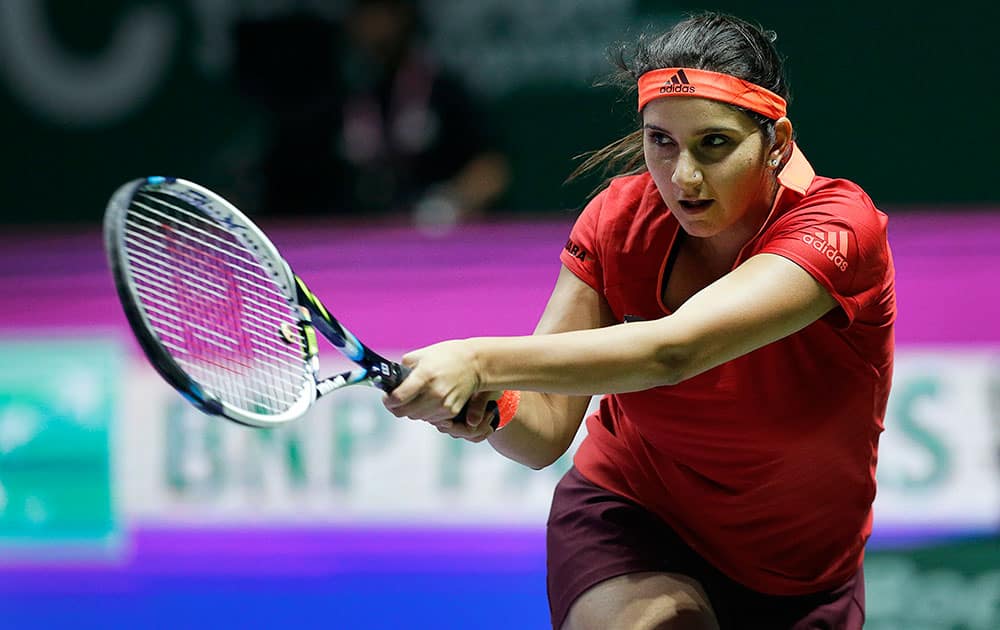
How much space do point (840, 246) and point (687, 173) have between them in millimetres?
288

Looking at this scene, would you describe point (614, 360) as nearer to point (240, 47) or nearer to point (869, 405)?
point (869, 405)

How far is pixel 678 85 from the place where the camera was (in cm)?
249

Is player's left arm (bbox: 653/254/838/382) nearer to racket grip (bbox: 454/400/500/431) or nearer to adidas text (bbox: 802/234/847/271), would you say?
adidas text (bbox: 802/234/847/271)

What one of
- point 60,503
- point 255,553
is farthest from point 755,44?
point 60,503

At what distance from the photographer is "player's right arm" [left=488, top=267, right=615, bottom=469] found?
2814 mm

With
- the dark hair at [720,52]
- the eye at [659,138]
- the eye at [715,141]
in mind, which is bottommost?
the eye at [715,141]

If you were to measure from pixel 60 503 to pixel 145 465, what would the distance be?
12.2 inches

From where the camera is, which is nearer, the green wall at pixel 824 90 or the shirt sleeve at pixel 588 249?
the shirt sleeve at pixel 588 249

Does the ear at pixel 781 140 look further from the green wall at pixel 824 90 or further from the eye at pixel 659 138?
Answer: the green wall at pixel 824 90

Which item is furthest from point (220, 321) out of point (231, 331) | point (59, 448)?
point (59, 448)

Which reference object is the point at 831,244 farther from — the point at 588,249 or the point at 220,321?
the point at 220,321

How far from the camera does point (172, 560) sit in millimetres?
4535

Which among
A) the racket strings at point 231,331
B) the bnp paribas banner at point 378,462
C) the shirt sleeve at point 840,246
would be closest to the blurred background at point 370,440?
the bnp paribas banner at point 378,462

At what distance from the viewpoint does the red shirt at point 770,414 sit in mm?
2564
